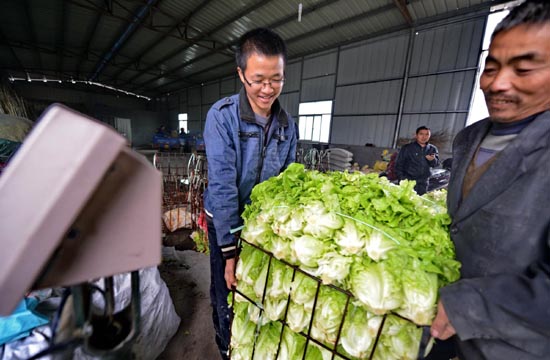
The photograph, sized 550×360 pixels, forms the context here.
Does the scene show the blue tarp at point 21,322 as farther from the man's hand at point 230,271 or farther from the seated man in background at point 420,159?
the seated man in background at point 420,159

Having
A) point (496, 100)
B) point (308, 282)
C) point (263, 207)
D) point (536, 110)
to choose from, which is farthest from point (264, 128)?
point (536, 110)

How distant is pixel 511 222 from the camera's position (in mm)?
1081

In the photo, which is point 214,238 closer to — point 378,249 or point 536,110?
point 378,249

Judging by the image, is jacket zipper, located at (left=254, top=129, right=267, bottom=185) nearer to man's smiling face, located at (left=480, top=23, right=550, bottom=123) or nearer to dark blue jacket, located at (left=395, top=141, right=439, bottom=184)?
man's smiling face, located at (left=480, top=23, right=550, bottom=123)

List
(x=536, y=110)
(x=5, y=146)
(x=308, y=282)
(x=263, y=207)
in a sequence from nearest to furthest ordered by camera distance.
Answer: (x=536, y=110), (x=308, y=282), (x=263, y=207), (x=5, y=146)

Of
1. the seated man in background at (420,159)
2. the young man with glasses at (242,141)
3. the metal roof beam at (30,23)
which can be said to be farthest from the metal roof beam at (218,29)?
the young man with glasses at (242,141)

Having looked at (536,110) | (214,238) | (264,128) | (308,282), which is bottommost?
(214,238)

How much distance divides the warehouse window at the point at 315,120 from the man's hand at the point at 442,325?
13787 millimetres

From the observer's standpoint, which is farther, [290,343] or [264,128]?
[264,128]

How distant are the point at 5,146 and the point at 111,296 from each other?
4345 mm

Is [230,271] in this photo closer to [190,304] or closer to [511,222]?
[511,222]

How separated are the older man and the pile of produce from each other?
11 centimetres

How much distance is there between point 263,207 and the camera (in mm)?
1424

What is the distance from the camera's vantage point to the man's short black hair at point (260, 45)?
1.73 meters
